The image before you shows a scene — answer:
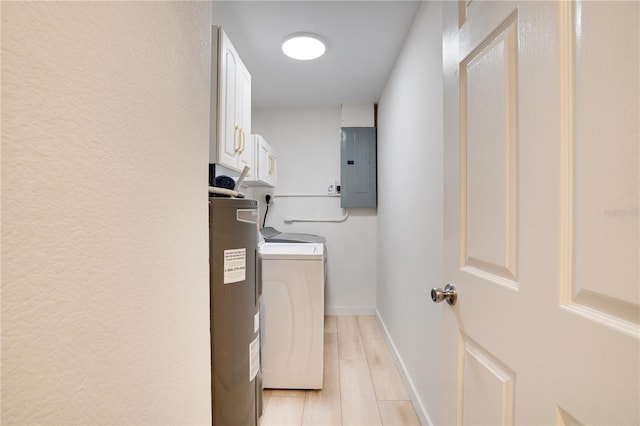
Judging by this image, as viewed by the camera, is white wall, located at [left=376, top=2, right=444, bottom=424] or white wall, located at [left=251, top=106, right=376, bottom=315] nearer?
white wall, located at [left=376, top=2, right=444, bottom=424]

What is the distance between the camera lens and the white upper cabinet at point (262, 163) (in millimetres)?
2223

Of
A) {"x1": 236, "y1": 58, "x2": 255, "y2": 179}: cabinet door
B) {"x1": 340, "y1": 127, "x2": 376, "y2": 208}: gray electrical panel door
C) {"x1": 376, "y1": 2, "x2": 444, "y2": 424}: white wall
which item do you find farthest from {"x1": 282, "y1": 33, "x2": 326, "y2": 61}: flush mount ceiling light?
{"x1": 340, "y1": 127, "x2": 376, "y2": 208}: gray electrical panel door

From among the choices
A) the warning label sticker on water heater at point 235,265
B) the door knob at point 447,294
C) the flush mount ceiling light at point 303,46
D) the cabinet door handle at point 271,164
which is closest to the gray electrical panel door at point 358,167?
the cabinet door handle at point 271,164

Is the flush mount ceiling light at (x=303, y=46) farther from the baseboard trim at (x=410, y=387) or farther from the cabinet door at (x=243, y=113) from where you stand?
the baseboard trim at (x=410, y=387)

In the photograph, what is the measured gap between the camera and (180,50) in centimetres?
71

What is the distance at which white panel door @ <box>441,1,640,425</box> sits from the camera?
378mm

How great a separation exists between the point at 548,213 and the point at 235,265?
1038 millimetres

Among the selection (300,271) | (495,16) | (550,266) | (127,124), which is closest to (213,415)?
(300,271)

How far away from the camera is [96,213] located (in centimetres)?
43

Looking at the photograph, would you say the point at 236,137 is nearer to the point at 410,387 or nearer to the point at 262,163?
the point at 262,163

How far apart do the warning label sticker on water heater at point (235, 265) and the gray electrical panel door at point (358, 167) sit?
6.89ft

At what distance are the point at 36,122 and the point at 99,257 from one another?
0.21 meters

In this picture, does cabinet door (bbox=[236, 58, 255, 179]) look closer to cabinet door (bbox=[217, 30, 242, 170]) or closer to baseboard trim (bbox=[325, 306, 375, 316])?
cabinet door (bbox=[217, 30, 242, 170])

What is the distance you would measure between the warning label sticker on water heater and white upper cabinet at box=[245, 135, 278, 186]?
117cm
